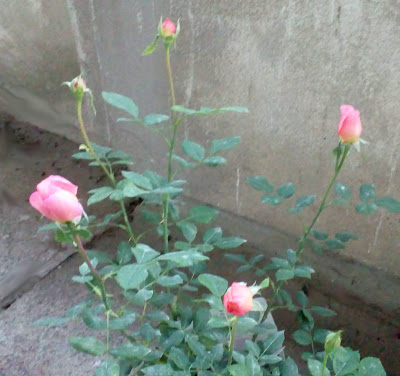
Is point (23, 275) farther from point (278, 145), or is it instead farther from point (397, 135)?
point (397, 135)

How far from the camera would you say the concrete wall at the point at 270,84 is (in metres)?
1.15

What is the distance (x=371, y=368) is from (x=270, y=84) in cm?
76

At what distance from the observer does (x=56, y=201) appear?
2.03 feet

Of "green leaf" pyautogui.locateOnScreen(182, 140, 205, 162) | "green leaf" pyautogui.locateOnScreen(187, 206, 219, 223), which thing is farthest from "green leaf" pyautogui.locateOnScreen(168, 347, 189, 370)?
"green leaf" pyautogui.locateOnScreen(182, 140, 205, 162)

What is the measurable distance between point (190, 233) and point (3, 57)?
5.46ft

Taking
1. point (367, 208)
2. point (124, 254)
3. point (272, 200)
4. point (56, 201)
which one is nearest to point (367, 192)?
point (367, 208)

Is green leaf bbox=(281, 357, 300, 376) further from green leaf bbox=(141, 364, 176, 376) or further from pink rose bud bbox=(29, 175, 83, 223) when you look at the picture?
pink rose bud bbox=(29, 175, 83, 223)

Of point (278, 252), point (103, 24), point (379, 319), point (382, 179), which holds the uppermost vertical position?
point (103, 24)

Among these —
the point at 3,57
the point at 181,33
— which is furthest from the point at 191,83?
the point at 3,57

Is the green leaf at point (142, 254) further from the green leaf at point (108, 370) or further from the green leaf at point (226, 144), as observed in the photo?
the green leaf at point (226, 144)

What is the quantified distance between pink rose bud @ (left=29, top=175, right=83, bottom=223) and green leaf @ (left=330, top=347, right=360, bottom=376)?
0.48 metres

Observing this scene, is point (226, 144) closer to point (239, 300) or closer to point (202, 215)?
point (202, 215)

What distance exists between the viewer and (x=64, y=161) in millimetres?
2104

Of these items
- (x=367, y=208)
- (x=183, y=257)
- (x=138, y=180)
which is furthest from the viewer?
(x=367, y=208)
